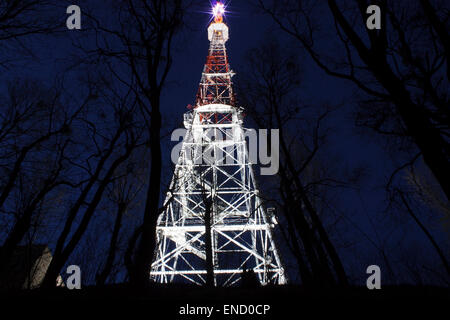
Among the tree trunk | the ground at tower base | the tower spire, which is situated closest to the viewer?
the ground at tower base

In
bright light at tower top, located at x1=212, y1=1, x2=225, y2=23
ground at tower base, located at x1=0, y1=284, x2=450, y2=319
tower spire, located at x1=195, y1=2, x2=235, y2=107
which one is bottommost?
ground at tower base, located at x1=0, y1=284, x2=450, y2=319

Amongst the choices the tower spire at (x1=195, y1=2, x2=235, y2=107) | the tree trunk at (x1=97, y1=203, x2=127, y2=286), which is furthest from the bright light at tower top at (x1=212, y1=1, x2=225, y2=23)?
the tree trunk at (x1=97, y1=203, x2=127, y2=286)

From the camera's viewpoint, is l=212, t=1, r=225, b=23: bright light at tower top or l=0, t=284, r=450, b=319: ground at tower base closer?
l=0, t=284, r=450, b=319: ground at tower base

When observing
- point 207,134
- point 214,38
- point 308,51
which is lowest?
point 308,51

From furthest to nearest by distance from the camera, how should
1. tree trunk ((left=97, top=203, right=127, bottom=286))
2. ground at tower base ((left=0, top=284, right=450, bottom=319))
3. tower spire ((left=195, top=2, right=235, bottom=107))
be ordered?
1. tower spire ((left=195, top=2, right=235, bottom=107))
2. tree trunk ((left=97, top=203, right=127, bottom=286))
3. ground at tower base ((left=0, top=284, right=450, bottom=319))

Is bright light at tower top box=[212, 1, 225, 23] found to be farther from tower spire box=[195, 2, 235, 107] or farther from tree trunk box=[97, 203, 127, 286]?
tree trunk box=[97, 203, 127, 286]

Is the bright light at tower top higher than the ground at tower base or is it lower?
higher
